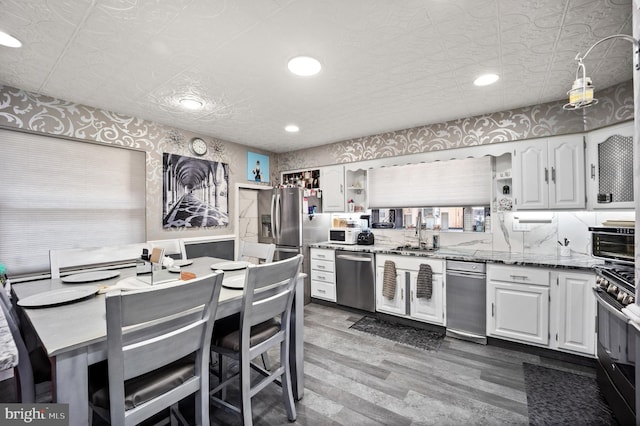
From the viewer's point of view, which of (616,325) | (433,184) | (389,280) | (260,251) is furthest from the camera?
(433,184)

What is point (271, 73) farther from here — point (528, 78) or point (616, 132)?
point (616, 132)

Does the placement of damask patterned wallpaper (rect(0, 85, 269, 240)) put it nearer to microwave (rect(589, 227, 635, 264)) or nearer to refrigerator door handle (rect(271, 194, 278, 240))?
refrigerator door handle (rect(271, 194, 278, 240))

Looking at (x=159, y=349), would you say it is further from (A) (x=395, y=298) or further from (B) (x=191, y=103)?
(A) (x=395, y=298)

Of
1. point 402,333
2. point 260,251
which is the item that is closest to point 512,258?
point 402,333

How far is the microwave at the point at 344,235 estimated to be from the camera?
4.20 meters

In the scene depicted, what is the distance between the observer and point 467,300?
9.77 feet

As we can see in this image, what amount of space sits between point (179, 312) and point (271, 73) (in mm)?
1871

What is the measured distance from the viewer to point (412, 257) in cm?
331

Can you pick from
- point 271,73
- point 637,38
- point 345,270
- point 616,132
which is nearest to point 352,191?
point 345,270

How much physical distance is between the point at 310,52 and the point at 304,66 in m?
0.17

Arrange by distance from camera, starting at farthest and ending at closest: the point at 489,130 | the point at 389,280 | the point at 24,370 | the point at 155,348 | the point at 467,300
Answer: the point at 389,280 < the point at 489,130 < the point at 467,300 < the point at 24,370 < the point at 155,348

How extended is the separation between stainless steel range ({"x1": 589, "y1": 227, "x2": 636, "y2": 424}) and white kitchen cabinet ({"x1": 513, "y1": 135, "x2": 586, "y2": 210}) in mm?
533

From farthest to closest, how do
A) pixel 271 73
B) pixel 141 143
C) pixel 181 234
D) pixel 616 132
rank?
pixel 181 234 < pixel 141 143 < pixel 616 132 < pixel 271 73

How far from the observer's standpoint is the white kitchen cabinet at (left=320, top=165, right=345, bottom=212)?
4.40 m
